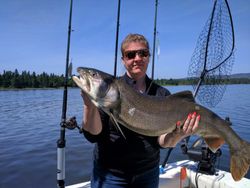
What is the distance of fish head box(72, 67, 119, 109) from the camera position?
2.74 metres

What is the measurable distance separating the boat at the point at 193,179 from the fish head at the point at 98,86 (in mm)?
3033

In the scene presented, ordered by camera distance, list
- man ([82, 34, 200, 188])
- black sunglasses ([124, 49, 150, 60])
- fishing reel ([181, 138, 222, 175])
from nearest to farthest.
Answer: man ([82, 34, 200, 188]) < black sunglasses ([124, 49, 150, 60]) < fishing reel ([181, 138, 222, 175])

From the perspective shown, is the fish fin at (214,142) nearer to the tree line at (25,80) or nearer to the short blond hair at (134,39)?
the short blond hair at (134,39)

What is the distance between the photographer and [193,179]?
545 centimetres

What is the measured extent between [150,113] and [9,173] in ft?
30.3

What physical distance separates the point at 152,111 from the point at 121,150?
0.54 meters

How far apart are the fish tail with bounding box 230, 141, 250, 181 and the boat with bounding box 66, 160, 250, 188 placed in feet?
6.22

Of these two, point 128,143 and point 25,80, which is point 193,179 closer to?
point 128,143

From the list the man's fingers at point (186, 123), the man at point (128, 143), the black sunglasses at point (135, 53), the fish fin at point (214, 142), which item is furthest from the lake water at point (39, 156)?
the black sunglasses at point (135, 53)

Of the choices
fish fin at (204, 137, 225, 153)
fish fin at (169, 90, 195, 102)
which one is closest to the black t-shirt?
fish fin at (169, 90, 195, 102)

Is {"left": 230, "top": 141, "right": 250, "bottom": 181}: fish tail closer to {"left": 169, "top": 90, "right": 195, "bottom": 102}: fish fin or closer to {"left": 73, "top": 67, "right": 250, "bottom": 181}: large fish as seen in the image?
{"left": 73, "top": 67, "right": 250, "bottom": 181}: large fish

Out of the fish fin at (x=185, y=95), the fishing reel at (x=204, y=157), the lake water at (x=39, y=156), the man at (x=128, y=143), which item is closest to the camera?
the man at (x=128, y=143)

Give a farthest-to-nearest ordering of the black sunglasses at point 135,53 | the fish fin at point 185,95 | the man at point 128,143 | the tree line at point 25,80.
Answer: the tree line at point 25,80 < the fish fin at point 185,95 < the black sunglasses at point 135,53 < the man at point 128,143

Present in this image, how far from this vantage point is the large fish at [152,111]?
278 centimetres
